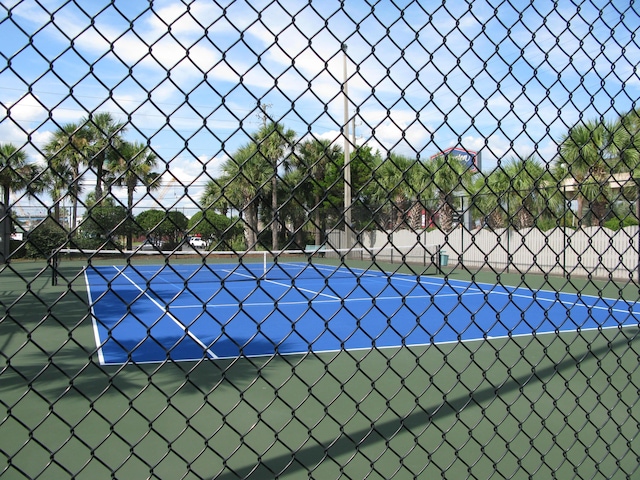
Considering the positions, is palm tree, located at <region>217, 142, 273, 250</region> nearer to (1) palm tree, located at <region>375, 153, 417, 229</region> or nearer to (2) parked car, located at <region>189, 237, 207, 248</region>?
(2) parked car, located at <region>189, 237, 207, 248</region>

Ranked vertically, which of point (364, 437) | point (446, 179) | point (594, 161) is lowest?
point (364, 437)

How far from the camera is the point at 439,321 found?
9.82 metres

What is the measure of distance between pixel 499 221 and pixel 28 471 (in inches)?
937

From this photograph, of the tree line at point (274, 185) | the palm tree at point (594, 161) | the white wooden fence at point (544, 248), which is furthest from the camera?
the white wooden fence at point (544, 248)

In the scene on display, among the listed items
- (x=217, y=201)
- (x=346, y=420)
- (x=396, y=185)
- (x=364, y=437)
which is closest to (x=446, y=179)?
(x=346, y=420)

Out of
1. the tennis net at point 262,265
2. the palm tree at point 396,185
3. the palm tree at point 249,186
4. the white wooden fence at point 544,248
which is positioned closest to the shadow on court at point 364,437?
the tennis net at point 262,265

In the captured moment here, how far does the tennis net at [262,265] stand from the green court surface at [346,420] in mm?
569

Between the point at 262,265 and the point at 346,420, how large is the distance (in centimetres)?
2012

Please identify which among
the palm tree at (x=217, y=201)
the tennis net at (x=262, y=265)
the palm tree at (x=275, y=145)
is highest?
the palm tree at (x=275, y=145)

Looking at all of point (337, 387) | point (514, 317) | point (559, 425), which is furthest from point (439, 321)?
point (559, 425)

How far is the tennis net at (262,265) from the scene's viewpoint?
2020mm

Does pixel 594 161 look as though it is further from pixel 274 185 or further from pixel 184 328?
pixel 184 328

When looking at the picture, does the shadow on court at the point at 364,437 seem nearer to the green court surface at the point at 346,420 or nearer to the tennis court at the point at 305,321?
the green court surface at the point at 346,420

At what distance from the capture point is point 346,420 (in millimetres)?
4887
